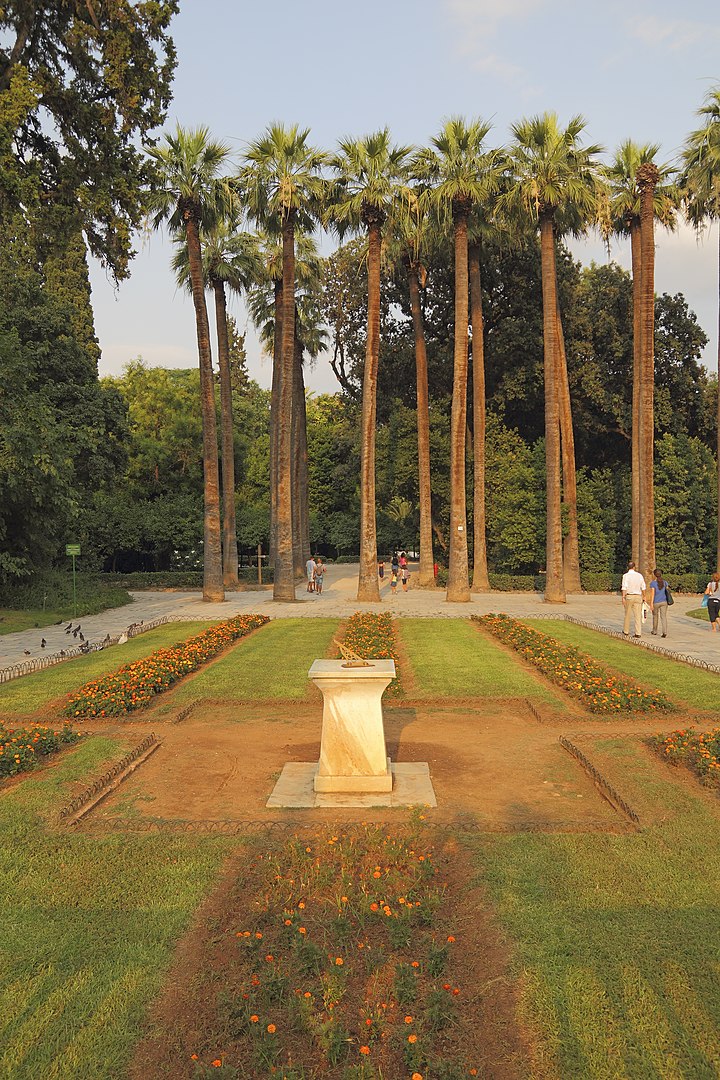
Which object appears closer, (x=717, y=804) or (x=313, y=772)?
(x=717, y=804)

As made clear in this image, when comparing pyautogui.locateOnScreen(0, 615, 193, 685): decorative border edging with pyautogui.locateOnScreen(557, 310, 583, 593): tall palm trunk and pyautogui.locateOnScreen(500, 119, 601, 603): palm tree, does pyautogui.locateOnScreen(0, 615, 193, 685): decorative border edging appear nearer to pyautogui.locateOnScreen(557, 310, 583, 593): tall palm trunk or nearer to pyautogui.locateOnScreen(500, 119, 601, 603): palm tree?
pyautogui.locateOnScreen(500, 119, 601, 603): palm tree

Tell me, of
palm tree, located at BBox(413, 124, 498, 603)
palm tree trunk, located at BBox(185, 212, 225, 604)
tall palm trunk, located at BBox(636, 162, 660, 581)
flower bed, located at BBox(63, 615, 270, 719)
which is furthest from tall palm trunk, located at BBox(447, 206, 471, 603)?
flower bed, located at BBox(63, 615, 270, 719)

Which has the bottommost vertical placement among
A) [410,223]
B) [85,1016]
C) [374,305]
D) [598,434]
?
[85,1016]

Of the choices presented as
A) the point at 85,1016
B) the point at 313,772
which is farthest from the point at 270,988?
the point at 313,772

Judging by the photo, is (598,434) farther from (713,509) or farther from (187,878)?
(187,878)

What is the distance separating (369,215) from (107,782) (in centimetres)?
2511

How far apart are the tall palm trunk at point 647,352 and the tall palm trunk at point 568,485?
15.7 feet

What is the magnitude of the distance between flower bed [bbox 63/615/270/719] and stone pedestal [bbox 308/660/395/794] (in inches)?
192

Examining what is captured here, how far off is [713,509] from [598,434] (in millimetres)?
7247

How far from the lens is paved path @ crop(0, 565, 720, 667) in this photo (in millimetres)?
19266

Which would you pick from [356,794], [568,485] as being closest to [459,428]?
[568,485]

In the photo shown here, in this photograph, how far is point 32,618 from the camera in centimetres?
2445

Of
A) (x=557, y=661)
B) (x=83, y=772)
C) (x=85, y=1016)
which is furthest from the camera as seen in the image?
(x=557, y=661)

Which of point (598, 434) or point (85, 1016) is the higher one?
point (598, 434)
